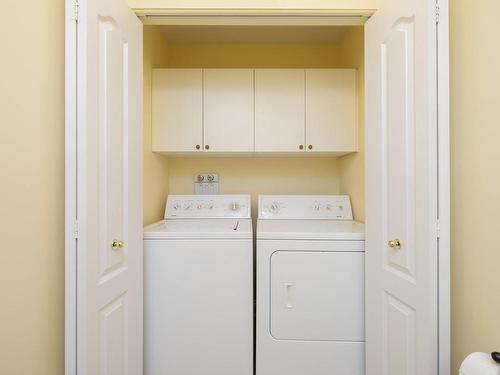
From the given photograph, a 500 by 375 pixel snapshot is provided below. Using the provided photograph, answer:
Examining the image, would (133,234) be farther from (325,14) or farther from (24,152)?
(325,14)

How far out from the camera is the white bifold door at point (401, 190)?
1.04 meters

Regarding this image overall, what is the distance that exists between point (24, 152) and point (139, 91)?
70 centimetres

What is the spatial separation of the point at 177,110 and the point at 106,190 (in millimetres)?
1188

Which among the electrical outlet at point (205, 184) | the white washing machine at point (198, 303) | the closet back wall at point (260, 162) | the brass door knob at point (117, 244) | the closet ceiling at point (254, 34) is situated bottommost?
the white washing machine at point (198, 303)

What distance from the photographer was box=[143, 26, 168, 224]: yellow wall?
2021mm

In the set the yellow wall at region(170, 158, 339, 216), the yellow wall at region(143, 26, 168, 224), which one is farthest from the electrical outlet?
the yellow wall at region(143, 26, 168, 224)

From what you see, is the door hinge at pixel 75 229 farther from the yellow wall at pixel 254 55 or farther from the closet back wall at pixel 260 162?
the yellow wall at pixel 254 55

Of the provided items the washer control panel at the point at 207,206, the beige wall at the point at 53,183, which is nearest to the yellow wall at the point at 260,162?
the washer control panel at the point at 207,206

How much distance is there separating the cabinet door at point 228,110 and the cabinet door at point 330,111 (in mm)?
450

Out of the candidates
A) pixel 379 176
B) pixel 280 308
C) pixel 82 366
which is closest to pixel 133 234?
pixel 82 366

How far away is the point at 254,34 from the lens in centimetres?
238

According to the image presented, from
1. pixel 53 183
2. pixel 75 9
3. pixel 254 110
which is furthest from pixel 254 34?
pixel 53 183

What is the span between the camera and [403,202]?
1.19 meters

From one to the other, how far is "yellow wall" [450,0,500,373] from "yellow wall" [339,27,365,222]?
957 mm
